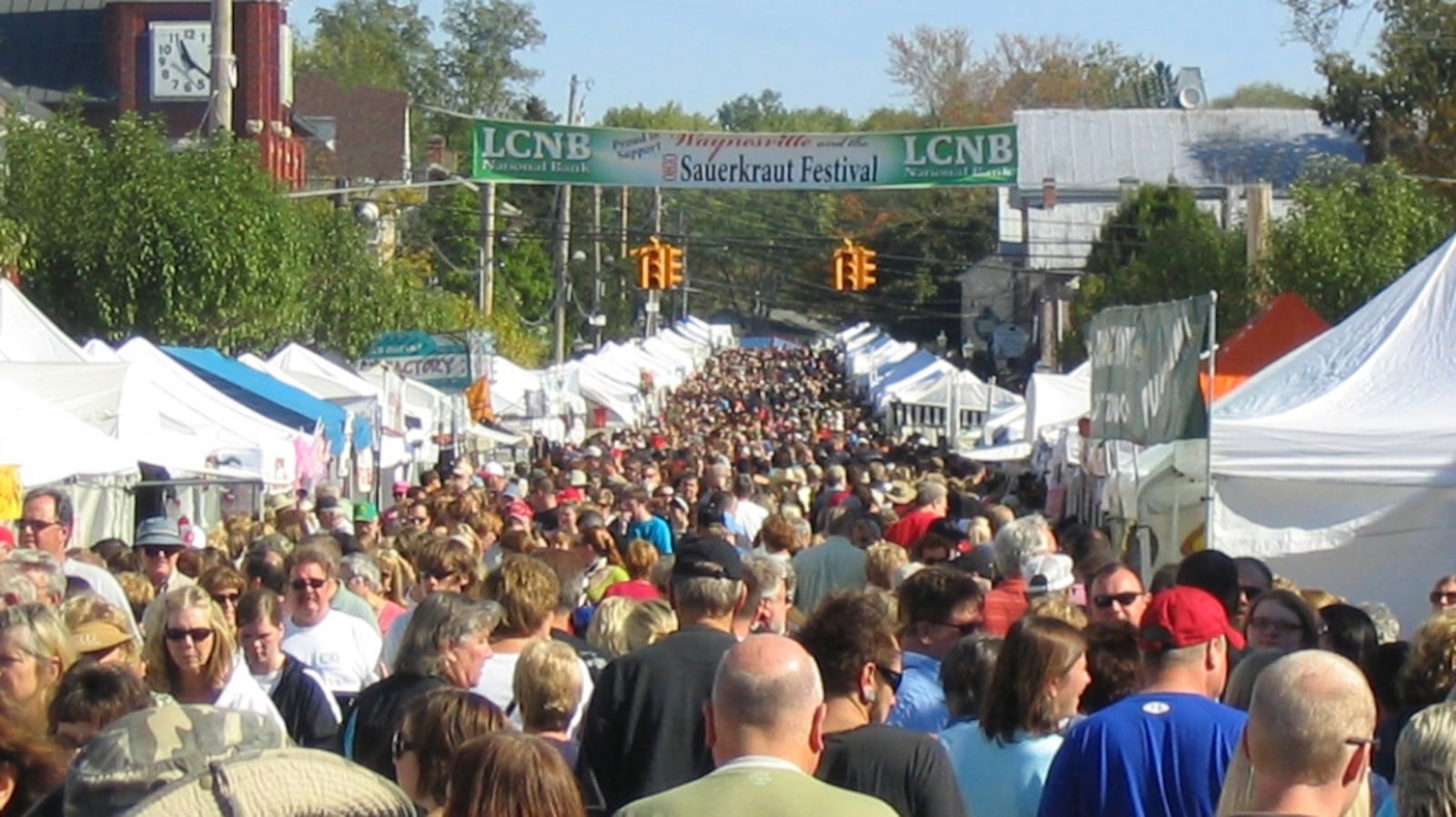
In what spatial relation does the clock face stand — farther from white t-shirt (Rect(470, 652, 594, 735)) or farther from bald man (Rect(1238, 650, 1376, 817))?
bald man (Rect(1238, 650, 1376, 817))

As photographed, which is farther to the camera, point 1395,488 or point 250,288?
point 250,288

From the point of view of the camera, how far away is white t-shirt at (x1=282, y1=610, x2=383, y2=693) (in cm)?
841

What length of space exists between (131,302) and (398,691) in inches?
861

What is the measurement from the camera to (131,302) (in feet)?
89.9

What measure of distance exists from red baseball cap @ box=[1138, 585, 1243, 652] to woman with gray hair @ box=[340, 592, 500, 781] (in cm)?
188

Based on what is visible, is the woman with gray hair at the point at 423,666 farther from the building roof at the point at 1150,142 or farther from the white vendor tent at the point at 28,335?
the building roof at the point at 1150,142

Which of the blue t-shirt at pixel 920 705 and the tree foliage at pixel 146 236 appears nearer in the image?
the blue t-shirt at pixel 920 705

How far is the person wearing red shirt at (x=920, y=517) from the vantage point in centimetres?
1401

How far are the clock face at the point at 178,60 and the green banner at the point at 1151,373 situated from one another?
150 feet

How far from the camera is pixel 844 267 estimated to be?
40344mm

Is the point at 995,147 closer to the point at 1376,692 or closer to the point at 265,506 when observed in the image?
the point at 265,506

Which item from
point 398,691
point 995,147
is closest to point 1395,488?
point 398,691

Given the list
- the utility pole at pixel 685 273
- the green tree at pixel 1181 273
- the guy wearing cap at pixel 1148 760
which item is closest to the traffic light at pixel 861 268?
the green tree at pixel 1181 273

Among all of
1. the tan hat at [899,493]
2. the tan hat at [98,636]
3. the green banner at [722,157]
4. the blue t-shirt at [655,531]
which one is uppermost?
the green banner at [722,157]
